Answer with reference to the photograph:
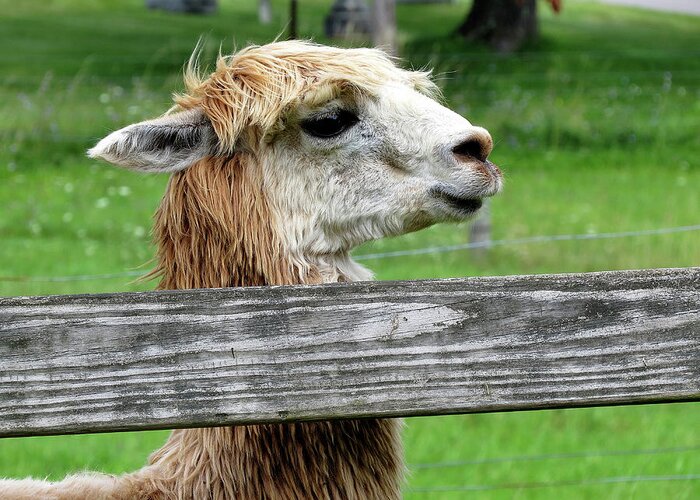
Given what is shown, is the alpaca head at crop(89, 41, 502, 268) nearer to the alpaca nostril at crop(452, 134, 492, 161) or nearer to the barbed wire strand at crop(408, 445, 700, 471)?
the alpaca nostril at crop(452, 134, 492, 161)

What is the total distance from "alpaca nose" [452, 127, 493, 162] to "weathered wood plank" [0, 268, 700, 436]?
1.05m

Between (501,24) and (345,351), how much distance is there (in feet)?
58.8

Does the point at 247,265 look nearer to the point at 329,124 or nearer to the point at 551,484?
the point at 329,124

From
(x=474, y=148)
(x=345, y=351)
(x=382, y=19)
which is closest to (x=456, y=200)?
(x=474, y=148)

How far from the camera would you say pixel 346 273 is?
2.91 m

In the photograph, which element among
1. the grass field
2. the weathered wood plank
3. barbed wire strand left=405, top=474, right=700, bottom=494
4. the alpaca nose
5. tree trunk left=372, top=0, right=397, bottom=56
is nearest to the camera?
the weathered wood plank

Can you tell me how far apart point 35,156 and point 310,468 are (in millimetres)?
10405

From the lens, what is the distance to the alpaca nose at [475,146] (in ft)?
9.30

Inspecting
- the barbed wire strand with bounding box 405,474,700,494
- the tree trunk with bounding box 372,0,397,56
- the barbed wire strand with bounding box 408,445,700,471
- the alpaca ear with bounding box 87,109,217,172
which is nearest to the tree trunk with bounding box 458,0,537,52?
the tree trunk with bounding box 372,0,397,56

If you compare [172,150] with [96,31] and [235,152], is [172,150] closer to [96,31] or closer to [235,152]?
[235,152]

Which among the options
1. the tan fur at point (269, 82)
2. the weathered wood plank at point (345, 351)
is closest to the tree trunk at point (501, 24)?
the tan fur at point (269, 82)

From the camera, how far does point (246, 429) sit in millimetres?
2564

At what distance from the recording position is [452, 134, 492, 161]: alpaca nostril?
A: 2850mm

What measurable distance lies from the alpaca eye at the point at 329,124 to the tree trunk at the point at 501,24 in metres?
16.3
